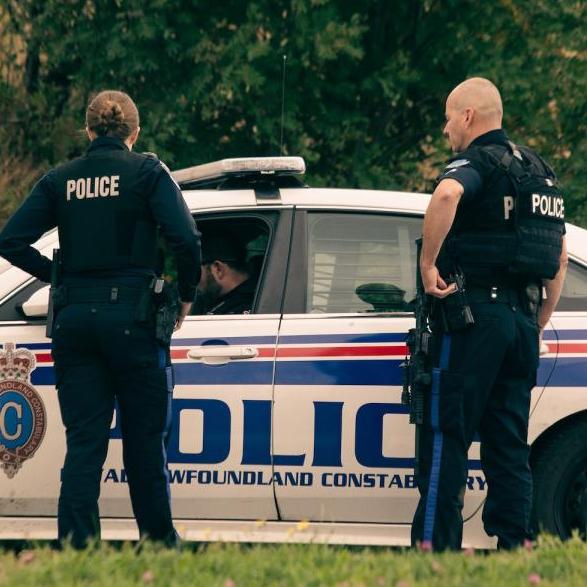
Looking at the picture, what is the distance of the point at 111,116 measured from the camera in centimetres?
528


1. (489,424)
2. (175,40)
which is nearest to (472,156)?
(489,424)

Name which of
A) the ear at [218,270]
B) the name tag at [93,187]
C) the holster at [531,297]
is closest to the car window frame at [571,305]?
the holster at [531,297]

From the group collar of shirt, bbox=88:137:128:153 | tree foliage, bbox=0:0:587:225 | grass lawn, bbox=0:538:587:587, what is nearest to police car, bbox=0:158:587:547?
collar of shirt, bbox=88:137:128:153

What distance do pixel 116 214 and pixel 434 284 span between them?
45.3 inches

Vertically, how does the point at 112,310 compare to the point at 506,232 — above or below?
below

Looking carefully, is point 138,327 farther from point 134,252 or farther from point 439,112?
point 439,112

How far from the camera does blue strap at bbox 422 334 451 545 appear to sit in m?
5.20

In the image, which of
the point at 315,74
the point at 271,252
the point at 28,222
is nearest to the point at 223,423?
the point at 271,252

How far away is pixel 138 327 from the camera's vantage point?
5.14 metres

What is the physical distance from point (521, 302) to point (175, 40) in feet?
18.9

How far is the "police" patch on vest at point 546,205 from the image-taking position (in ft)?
17.1

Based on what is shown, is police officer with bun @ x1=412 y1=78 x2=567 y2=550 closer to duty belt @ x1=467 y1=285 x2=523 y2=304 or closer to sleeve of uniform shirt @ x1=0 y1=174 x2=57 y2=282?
duty belt @ x1=467 y1=285 x2=523 y2=304

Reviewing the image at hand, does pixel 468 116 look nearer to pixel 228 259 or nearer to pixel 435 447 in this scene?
pixel 435 447

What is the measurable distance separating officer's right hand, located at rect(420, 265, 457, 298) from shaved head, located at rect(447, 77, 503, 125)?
619 mm
